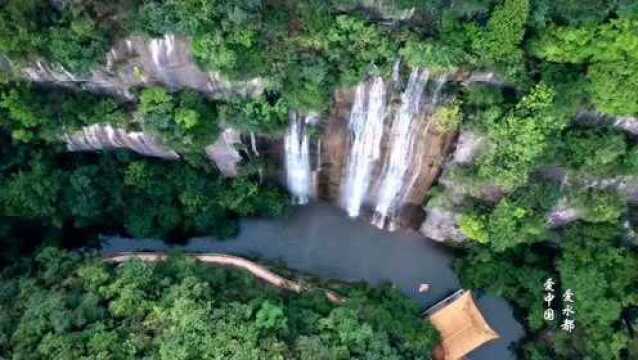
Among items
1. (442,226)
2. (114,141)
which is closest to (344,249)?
(442,226)

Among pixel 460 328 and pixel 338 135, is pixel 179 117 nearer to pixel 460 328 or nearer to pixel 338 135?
pixel 338 135

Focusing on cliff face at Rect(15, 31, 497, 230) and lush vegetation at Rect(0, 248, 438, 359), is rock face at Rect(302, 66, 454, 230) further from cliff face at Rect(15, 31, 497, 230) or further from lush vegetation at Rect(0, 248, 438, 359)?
lush vegetation at Rect(0, 248, 438, 359)

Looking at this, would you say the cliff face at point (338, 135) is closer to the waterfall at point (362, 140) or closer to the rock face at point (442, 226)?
the waterfall at point (362, 140)

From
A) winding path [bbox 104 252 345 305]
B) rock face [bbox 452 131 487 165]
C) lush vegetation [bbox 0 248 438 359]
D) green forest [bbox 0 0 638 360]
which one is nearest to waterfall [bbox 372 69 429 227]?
green forest [bbox 0 0 638 360]

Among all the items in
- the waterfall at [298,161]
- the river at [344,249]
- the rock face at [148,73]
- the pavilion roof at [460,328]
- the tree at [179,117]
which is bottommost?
the pavilion roof at [460,328]

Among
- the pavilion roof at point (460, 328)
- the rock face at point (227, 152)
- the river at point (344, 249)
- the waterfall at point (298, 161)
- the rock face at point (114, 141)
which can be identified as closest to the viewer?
the waterfall at point (298, 161)

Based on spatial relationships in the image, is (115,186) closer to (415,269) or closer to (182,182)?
(182,182)

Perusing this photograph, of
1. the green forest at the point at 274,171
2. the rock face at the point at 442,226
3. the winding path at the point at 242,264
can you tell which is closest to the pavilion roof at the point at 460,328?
the green forest at the point at 274,171
